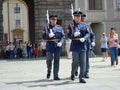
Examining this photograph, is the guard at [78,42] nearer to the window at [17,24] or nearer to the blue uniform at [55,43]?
the blue uniform at [55,43]

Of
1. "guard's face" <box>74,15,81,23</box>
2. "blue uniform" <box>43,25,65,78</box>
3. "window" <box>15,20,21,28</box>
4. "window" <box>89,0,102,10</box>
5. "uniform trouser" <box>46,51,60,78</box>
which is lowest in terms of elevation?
"uniform trouser" <box>46,51,60,78</box>

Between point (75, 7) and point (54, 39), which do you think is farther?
point (75, 7)

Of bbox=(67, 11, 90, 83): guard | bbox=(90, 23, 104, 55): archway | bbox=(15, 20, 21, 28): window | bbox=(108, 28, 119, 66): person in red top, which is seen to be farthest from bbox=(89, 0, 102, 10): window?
bbox=(15, 20, 21, 28): window

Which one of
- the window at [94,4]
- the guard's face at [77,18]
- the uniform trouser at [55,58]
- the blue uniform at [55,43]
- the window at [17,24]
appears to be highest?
Result: the window at [94,4]

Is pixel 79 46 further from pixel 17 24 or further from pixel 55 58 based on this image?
pixel 17 24

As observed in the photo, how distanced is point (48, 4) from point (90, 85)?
26.7 meters

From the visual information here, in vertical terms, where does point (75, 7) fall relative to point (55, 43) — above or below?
above

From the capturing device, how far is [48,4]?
A: 3934cm

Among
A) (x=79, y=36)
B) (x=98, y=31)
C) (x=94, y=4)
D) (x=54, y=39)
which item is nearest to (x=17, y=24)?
(x=98, y=31)

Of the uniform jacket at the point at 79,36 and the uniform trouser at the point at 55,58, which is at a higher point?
the uniform jacket at the point at 79,36

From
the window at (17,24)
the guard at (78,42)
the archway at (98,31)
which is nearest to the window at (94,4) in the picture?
the archway at (98,31)

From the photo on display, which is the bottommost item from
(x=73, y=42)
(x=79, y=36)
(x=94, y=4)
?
(x=73, y=42)

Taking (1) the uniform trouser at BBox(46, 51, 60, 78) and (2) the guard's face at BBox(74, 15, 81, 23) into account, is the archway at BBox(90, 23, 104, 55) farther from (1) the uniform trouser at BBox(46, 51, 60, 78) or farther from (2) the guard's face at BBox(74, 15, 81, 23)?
(2) the guard's face at BBox(74, 15, 81, 23)

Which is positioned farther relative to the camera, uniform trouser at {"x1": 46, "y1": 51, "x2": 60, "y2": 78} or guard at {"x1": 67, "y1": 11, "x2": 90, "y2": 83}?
uniform trouser at {"x1": 46, "y1": 51, "x2": 60, "y2": 78}
